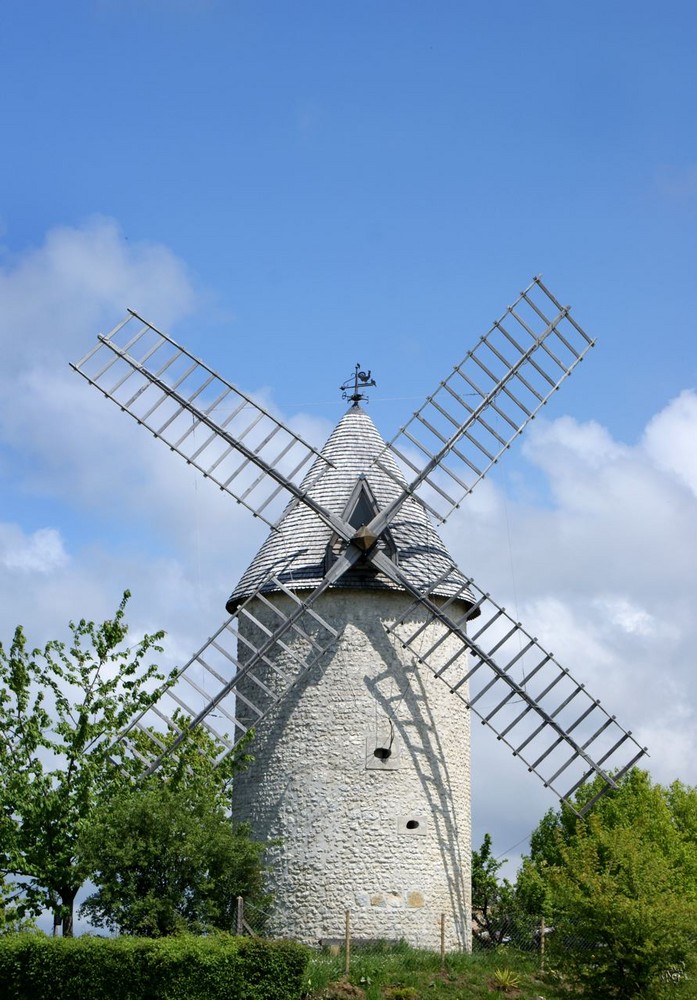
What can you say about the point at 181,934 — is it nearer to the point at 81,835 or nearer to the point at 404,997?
the point at 81,835

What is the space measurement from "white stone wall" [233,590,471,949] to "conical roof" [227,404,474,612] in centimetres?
52

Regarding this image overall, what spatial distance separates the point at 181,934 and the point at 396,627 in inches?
292

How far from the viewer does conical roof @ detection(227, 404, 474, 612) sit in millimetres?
25609

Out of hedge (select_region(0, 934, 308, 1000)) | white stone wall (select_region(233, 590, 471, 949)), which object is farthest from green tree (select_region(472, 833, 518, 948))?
hedge (select_region(0, 934, 308, 1000))

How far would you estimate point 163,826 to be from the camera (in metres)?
21.1

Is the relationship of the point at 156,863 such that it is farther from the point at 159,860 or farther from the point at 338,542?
the point at 338,542

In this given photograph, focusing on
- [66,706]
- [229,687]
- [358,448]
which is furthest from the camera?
[358,448]

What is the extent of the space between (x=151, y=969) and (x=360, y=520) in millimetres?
9636

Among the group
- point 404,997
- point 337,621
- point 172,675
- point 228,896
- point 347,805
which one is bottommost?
point 404,997

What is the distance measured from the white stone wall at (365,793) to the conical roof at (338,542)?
52cm

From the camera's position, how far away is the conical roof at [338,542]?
1008 inches

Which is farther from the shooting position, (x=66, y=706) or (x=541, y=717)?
(x=541, y=717)

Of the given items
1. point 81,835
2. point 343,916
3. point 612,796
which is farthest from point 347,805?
point 612,796

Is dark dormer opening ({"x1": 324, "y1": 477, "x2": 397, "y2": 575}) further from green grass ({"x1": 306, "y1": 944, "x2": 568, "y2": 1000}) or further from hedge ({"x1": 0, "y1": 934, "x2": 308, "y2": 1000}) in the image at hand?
hedge ({"x1": 0, "y1": 934, "x2": 308, "y2": 1000})
